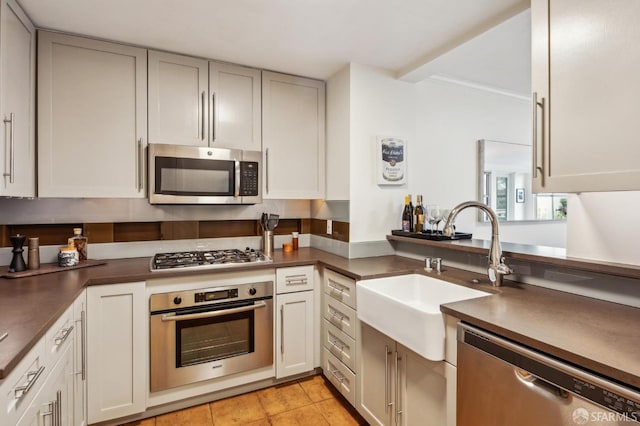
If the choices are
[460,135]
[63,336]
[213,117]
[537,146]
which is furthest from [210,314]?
[460,135]

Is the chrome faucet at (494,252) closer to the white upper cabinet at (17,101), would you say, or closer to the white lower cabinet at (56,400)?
the white lower cabinet at (56,400)

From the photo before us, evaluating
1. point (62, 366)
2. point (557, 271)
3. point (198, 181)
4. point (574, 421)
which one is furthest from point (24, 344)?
point (557, 271)

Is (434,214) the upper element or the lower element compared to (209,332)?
upper

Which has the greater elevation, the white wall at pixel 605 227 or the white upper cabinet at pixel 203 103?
the white upper cabinet at pixel 203 103

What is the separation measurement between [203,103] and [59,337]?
1.65 metres

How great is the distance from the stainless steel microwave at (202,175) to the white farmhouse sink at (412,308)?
45.2 inches

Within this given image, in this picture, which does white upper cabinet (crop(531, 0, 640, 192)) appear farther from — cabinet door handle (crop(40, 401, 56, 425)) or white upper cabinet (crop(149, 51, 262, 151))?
cabinet door handle (crop(40, 401, 56, 425))

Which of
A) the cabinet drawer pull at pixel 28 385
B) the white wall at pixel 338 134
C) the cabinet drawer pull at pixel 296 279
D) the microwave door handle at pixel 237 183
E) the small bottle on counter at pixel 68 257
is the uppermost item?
the white wall at pixel 338 134

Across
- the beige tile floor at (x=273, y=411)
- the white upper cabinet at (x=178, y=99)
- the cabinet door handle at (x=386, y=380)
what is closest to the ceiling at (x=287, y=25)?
the white upper cabinet at (x=178, y=99)

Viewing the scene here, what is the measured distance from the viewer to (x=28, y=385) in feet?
3.40

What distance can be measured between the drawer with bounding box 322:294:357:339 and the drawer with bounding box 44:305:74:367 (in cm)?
142

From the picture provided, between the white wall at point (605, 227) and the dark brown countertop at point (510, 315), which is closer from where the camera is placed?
the dark brown countertop at point (510, 315)

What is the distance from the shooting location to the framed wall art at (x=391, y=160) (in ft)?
8.20

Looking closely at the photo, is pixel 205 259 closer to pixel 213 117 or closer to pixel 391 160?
pixel 213 117
